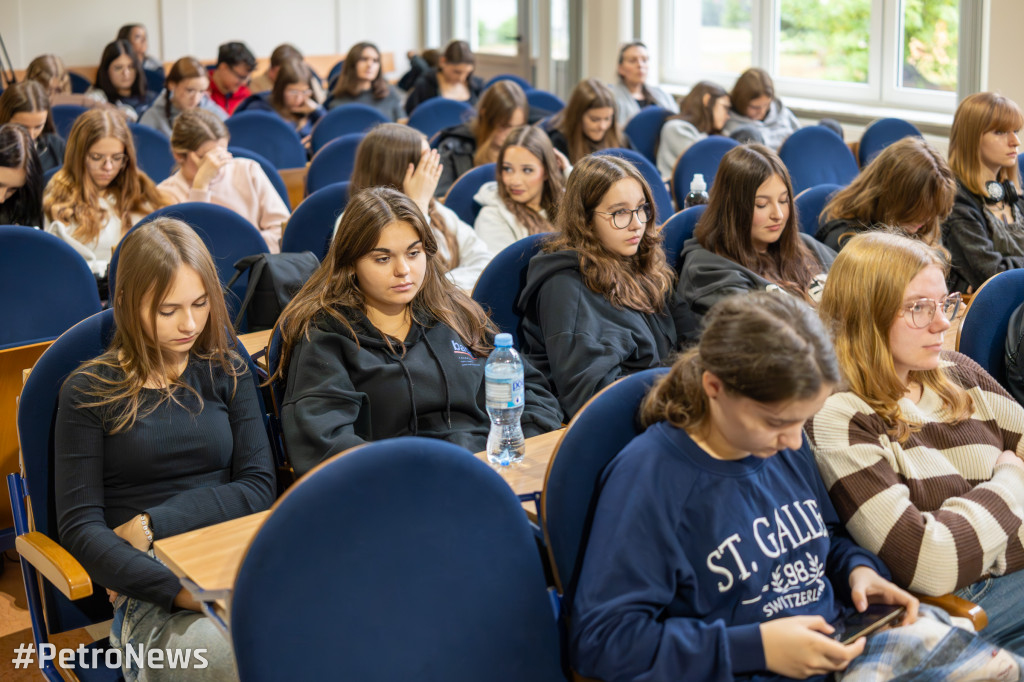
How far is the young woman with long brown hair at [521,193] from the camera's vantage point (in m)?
3.79

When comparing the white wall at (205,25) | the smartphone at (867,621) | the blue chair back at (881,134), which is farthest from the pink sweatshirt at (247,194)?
the white wall at (205,25)

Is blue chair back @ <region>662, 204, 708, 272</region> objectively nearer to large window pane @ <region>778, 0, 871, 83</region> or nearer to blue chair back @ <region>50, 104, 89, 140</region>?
blue chair back @ <region>50, 104, 89, 140</region>

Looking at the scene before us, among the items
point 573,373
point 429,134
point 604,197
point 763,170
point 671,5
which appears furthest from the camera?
point 671,5

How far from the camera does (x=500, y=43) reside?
956 cm

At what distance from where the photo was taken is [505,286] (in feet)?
8.99

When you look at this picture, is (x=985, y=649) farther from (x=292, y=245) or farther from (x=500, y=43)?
(x=500, y=43)

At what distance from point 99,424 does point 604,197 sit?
139 centimetres

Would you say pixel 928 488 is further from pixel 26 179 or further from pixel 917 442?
pixel 26 179

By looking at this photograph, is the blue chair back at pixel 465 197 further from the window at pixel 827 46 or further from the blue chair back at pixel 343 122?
the window at pixel 827 46

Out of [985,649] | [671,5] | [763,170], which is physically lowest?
[985,649]

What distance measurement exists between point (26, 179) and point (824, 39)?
5.54 meters

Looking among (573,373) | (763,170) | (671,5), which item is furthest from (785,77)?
(573,373)

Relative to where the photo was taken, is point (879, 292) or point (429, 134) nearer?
point (879, 292)

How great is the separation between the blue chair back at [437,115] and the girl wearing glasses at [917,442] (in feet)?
14.8
